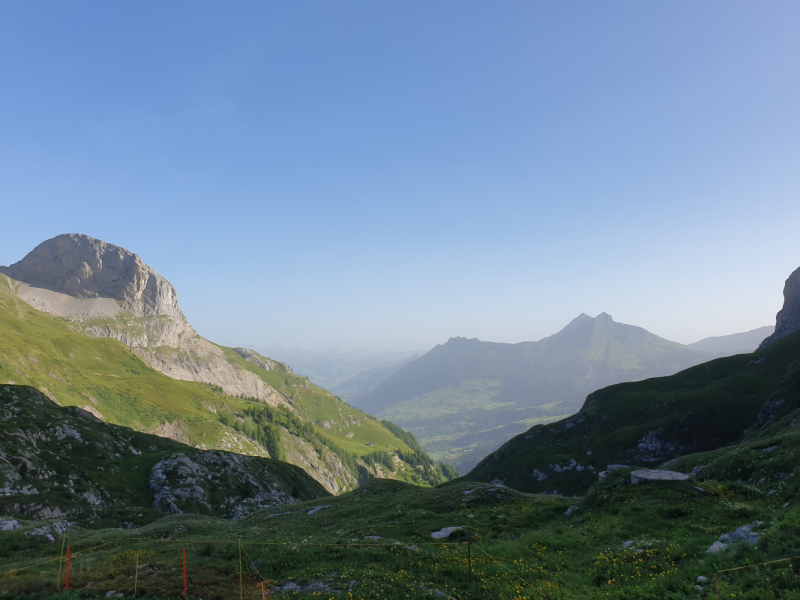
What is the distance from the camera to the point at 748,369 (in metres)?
105

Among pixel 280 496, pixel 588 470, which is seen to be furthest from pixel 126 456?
pixel 588 470

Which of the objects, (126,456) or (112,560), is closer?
(112,560)

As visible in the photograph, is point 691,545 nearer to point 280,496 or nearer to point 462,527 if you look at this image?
point 462,527

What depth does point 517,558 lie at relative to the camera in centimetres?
2308

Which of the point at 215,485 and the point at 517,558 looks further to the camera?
the point at 215,485

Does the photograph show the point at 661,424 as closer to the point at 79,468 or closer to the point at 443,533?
the point at 443,533

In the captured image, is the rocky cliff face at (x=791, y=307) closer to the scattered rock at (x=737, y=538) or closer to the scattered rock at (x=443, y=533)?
the scattered rock at (x=737, y=538)

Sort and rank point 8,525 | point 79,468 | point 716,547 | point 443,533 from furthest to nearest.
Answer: point 79,468
point 8,525
point 443,533
point 716,547

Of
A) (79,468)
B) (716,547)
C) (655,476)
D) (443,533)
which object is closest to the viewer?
(716,547)

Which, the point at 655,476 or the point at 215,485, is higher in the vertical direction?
the point at 655,476

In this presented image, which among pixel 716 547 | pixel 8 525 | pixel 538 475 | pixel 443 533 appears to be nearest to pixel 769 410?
pixel 538 475

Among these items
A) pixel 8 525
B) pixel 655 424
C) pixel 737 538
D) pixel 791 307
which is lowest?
pixel 655 424

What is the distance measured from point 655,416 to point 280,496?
11027cm

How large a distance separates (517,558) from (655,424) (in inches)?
3352
